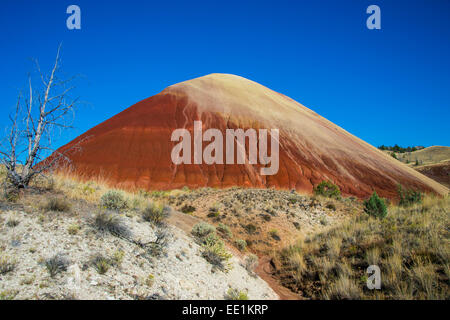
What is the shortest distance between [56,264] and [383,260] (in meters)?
6.97

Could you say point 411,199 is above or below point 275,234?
above

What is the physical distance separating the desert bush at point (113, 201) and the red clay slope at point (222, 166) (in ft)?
74.6

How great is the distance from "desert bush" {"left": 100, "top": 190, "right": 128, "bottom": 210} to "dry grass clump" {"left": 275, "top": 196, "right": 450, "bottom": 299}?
5366 mm

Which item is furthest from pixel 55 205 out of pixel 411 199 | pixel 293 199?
pixel 411 199

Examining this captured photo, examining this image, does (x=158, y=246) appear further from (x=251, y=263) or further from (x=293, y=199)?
(x=293, y=199)

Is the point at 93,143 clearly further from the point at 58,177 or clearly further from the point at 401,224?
the point at 401,224

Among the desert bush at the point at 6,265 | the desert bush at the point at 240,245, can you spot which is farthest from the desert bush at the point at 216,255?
the desert bush at the point at 6,265

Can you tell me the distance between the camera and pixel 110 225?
5.75 m

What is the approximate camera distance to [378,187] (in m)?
34.3

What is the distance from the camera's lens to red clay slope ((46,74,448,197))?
3245cm

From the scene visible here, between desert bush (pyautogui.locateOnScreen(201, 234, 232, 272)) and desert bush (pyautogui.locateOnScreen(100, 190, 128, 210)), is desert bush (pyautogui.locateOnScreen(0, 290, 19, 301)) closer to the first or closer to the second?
desert bush (pyautogui.locateOnScreen(100, 190, 128, 210))

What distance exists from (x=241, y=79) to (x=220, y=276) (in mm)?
50580

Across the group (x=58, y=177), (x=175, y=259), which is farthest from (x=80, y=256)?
(x=58, y=177)

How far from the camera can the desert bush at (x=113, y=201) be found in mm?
6848
